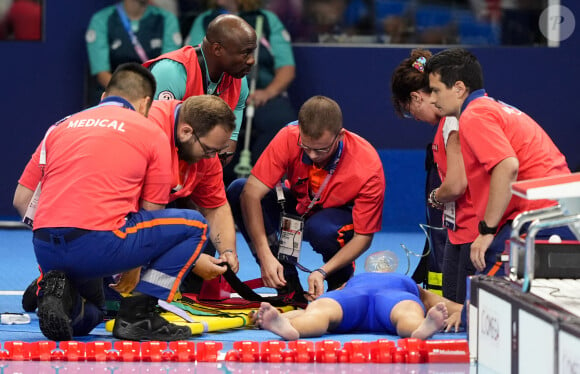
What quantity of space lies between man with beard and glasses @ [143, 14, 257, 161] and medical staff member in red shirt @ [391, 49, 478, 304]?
3.02 feet

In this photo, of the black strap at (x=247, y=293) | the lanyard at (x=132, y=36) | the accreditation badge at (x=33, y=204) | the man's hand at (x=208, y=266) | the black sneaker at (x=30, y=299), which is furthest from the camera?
the lanyard at (x=132, y=36)

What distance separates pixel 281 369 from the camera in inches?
171

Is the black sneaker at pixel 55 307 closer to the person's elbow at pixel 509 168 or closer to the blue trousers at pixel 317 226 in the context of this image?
the blue trousers at pixel 317 226

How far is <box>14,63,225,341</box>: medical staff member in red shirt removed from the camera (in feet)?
15.4

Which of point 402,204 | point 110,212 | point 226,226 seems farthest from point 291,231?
point 402,204

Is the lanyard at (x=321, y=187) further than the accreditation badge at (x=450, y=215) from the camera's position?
Yes

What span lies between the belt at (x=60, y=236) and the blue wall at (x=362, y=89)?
517 cm

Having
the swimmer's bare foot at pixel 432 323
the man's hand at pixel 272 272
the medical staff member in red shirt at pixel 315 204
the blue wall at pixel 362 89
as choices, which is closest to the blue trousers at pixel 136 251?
the man's hand at pixel 272 272

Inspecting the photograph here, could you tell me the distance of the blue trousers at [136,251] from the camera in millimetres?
4691

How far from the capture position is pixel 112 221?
4.73 meters

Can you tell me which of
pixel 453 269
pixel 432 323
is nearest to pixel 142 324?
pixel 432 323

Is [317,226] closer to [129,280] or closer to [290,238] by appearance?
[290,238]

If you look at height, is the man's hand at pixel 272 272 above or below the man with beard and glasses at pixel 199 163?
below

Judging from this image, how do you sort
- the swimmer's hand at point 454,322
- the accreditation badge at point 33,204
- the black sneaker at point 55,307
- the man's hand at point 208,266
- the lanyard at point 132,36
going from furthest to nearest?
the lanyard at point 132,36
the man's hand at point 208,266
the swimmer's hand at point 454,322
the accreditation badge at point 33,204
the black sneaker at point 55,307
